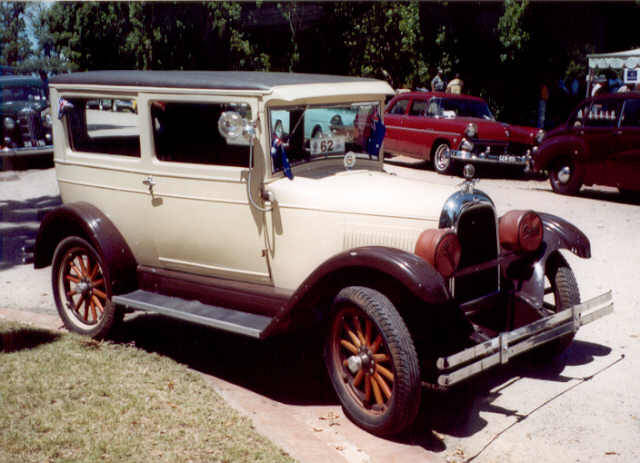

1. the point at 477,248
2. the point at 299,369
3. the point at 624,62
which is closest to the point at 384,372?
the point at 477,248

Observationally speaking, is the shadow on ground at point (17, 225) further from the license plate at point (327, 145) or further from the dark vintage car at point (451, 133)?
the dark vintage car at point (451, 133)

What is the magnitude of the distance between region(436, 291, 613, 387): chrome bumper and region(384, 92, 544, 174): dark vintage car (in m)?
8.20

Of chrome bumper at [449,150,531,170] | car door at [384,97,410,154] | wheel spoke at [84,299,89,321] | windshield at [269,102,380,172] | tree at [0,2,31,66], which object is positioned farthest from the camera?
tree at [0,2,31,66]

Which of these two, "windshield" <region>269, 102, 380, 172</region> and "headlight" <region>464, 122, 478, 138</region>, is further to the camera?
"headlight" <region>464, 122, 478, 138</region>

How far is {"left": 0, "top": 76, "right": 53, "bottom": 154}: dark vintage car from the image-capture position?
46.1 feet

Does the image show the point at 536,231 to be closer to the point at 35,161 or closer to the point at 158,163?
the point at 158,163

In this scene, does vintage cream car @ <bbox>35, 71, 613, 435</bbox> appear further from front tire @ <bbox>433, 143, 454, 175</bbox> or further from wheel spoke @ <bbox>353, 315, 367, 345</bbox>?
front tire @ <bbox>433, 143, 454, 175</bbox>

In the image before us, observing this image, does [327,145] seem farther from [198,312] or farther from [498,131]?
[498,131]

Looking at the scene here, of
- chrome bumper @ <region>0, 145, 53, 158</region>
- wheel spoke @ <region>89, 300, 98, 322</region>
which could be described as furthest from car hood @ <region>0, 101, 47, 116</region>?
wheel spoke @ <region>89, 300, 98, 322</region>

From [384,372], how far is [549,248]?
5.31 ft

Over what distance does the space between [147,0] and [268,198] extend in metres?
22.0

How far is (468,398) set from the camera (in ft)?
14.3

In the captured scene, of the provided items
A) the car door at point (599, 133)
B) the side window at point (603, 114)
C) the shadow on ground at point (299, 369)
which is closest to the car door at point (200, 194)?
the shadow on ground at point (299, 369)

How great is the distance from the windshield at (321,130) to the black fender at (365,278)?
854mm
